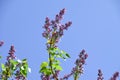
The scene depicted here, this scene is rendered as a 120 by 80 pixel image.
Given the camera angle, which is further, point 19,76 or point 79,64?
point 79,64

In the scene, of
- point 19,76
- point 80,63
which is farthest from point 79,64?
point 19,76

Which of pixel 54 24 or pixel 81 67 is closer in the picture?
pixel 81 67

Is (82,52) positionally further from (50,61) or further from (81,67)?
(50,61)

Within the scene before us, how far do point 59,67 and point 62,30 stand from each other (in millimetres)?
710

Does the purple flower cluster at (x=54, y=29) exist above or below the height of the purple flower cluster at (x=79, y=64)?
above

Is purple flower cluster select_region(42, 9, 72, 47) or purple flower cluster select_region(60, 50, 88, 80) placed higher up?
purple flower cluster select_region(42, 9, 72, 47)

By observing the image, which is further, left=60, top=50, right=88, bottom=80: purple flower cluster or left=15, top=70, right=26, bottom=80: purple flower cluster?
left=60, top=50, right=88, bottom=80: purple flower cluster

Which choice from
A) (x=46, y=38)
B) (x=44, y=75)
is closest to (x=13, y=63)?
(x=44, y=75)

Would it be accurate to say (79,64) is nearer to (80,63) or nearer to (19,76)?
(80,63)

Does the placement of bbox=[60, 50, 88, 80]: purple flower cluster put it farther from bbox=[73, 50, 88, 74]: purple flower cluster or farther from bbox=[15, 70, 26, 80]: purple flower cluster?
bbox=[15, 70, 26, 80]: purple flower cluster

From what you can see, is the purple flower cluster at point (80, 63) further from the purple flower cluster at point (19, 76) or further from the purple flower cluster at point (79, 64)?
the purple flower cluster at point (19, 76)

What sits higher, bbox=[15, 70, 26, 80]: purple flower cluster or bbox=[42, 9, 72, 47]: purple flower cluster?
bbox=[42, 9, 72, 47]: purple flower cluster

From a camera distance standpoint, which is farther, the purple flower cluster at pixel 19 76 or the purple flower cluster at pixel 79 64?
the purple flower cluster at pixel 79 64

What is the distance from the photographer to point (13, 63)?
4133 mm
